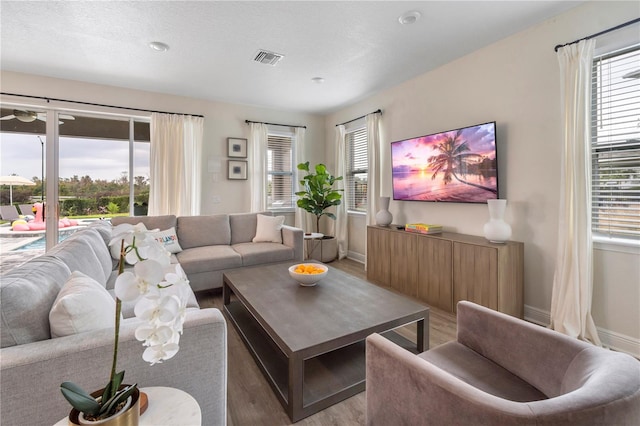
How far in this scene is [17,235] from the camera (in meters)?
3.69

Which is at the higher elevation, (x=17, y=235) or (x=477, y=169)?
(x=477, y=169)

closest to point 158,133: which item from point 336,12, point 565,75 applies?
point 336,12

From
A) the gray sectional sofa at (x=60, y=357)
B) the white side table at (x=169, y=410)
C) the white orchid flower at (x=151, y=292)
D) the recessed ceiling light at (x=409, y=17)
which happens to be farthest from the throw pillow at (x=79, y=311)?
the recessed ceiling light at (x=409, y=17)

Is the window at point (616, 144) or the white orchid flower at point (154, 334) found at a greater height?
the window at point (616, 144)

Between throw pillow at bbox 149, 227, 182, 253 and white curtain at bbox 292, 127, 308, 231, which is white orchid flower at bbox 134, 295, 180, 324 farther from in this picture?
white curtain at bbox 292, 127, 308, 231

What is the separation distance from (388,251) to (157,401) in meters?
3.02

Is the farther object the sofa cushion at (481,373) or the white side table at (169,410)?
the sofa cushion at (481,373)

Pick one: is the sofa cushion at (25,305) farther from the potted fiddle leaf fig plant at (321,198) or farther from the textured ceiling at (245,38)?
the potted fiddle leaf fig plant at (321,198)

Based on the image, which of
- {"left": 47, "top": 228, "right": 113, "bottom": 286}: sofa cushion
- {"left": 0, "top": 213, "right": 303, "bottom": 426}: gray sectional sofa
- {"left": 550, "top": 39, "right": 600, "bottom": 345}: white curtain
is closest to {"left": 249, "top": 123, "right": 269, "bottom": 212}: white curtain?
{"left": 47, "top": 228, "right": 113, "bottom": 286}: sofa cushion

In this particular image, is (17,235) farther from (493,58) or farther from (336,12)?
(493,58)

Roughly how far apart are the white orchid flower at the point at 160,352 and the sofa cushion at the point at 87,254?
4.56 feet

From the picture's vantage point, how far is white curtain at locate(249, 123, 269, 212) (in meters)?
4.96

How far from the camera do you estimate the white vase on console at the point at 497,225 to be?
8.52 feet

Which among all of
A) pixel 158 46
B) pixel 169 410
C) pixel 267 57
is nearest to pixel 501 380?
pixel 169 410
